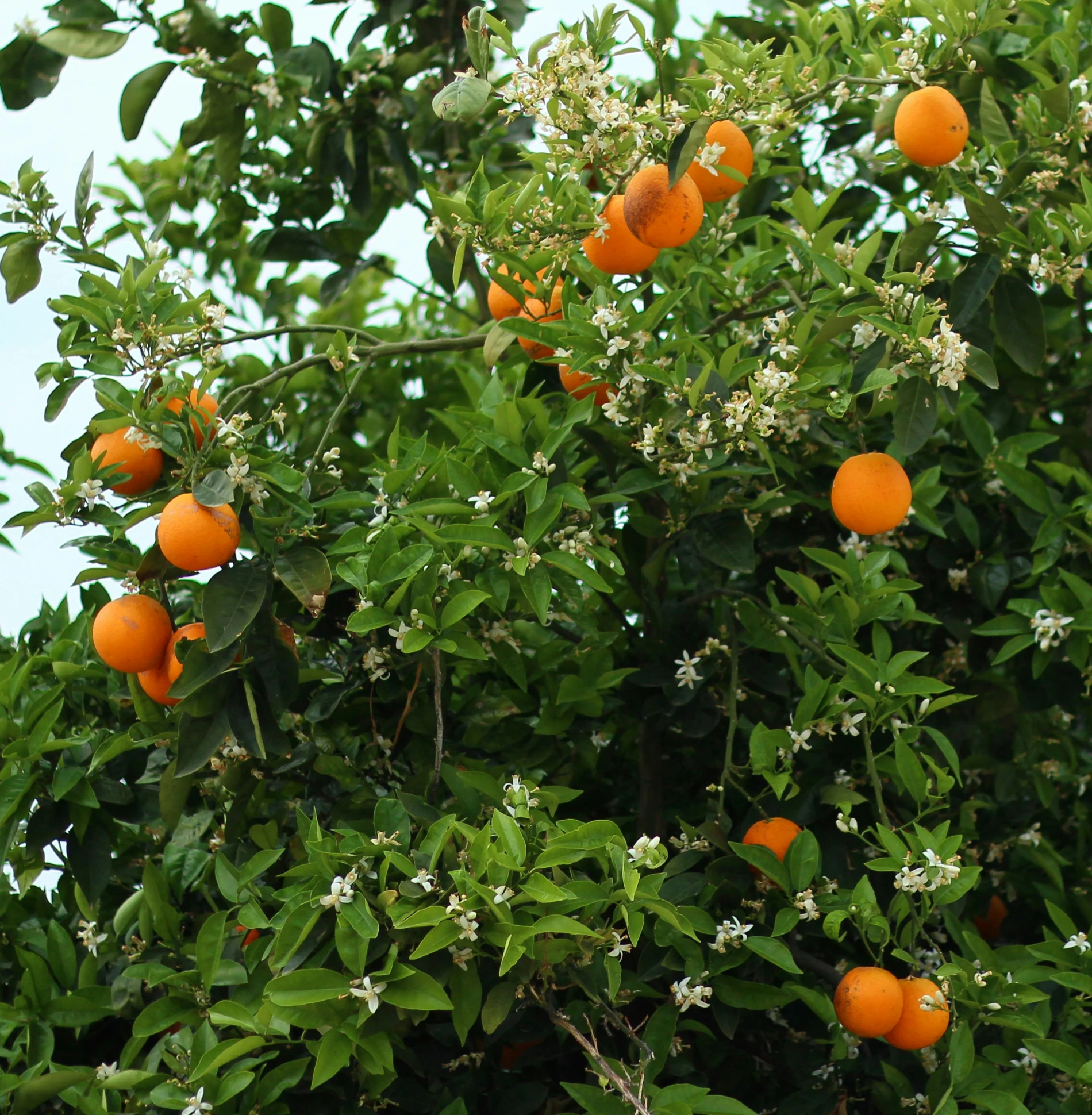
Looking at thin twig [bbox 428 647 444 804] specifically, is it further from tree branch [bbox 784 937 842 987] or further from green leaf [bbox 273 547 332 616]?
tree branch [bbox 784 937 842 987]

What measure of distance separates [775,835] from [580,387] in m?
0.54

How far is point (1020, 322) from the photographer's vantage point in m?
1.43

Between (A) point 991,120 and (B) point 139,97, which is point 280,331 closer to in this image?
(B) point 139,97

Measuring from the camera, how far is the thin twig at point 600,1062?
105cm

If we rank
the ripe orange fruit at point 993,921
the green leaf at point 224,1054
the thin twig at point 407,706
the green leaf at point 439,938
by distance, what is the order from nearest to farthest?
the green leaf at point 439,938, the green leaf at point 224,1054, the thin twig at point 407,706, the ripe orange fruit at point 993,921

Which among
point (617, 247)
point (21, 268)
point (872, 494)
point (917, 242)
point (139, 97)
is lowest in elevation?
point (872, 494)

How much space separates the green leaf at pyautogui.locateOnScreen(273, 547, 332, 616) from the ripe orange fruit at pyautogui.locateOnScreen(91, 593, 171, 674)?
15 cm

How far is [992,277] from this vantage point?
1.38m

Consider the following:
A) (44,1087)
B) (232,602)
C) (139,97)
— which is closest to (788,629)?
(232,602)

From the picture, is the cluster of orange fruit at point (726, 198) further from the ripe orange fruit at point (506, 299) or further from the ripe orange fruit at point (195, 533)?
the ripe orange fruit at point (195, 533)

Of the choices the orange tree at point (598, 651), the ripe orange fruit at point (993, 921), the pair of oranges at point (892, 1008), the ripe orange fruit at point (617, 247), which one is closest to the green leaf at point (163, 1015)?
the orange tree at point (598, 651)

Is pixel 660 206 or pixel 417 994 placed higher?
pixel 660 206

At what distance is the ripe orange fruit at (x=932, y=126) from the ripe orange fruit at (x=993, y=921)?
1068 mm

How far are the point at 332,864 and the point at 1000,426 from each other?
4.03 feet
